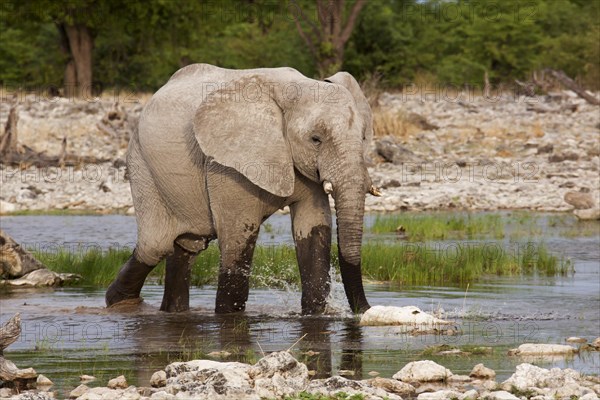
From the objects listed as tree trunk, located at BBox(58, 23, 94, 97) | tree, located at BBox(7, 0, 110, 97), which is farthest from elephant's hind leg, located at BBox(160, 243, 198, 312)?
tree trunk, located at BBox(58, 23, 94, 97)

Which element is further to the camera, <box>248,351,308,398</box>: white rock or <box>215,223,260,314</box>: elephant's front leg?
<box>215,223,260,314</box>: elephant's front leg

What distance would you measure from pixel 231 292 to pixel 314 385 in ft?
13.2

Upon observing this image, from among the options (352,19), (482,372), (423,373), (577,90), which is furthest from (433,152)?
(423,373)

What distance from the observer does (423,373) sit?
7527mm

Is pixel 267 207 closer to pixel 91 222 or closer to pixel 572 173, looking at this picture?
pixel 91 222

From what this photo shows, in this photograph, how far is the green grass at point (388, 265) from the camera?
44.5 ft

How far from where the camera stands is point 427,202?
22328 millimetres

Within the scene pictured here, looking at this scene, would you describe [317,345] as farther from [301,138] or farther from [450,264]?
[450,264]

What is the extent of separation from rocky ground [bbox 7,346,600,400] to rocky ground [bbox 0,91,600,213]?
1445cm

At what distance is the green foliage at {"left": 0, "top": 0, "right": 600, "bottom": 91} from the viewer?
42.2m

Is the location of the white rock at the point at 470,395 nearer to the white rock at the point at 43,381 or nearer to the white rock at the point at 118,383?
the white rock at the point at 118,383

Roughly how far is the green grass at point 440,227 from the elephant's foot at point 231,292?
6.73 meters

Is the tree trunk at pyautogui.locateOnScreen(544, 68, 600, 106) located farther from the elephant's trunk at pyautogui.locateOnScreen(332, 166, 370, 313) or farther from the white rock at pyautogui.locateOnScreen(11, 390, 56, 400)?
the white rock at pyautogui.locateOnScreen(11, 390, 56, 400)

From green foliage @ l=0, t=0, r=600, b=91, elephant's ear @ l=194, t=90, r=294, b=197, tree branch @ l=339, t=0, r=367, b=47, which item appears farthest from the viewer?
green foliage @ l=0, t=0, r=600, b=91
